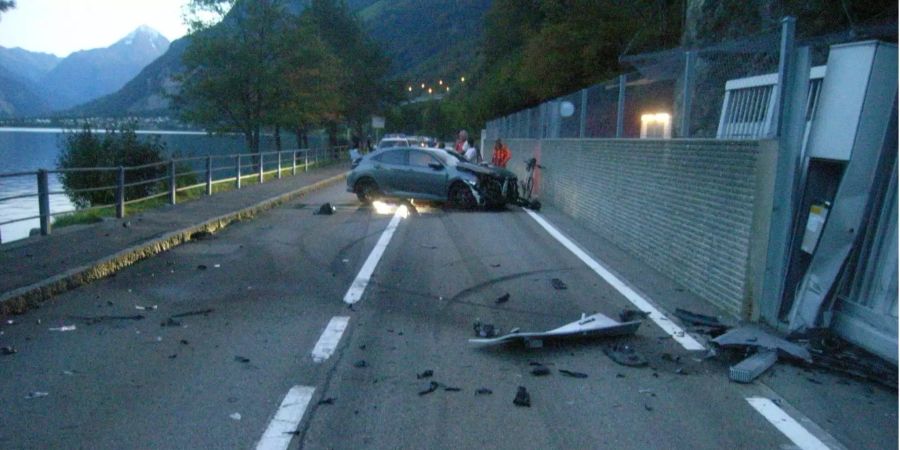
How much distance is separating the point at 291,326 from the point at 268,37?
32.6 metres

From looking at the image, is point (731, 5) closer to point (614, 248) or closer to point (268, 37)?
point (614, 248)

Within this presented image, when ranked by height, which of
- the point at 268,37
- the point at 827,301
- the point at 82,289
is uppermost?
the point at 268,37

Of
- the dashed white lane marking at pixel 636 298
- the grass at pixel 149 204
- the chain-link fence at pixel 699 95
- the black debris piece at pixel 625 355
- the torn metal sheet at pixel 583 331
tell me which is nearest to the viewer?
the black debris piece at pixel 625 355

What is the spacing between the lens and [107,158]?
2553cm

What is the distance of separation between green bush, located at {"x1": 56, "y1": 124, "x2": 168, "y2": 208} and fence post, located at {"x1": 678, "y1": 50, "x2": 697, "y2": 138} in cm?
1968

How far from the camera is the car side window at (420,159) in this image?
65.1 ft

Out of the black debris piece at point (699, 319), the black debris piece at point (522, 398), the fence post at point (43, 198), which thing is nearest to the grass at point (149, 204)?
the fence post at point (43, 198)

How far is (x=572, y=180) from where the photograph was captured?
18047mm

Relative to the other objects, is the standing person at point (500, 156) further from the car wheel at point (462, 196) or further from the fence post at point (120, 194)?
the fence post at point (120, 194)

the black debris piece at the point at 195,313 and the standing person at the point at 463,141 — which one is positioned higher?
the standing person at the point at 463,141

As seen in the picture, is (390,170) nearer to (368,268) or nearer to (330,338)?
(368,268)

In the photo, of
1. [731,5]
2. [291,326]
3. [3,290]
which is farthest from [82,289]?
[731,5]

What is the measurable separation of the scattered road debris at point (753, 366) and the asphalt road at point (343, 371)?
101 mm

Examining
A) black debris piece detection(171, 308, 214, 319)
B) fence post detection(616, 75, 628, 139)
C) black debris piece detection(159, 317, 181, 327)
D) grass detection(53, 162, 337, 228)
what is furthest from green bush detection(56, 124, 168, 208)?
black debris piece detection(159, 317, 181, 327)
